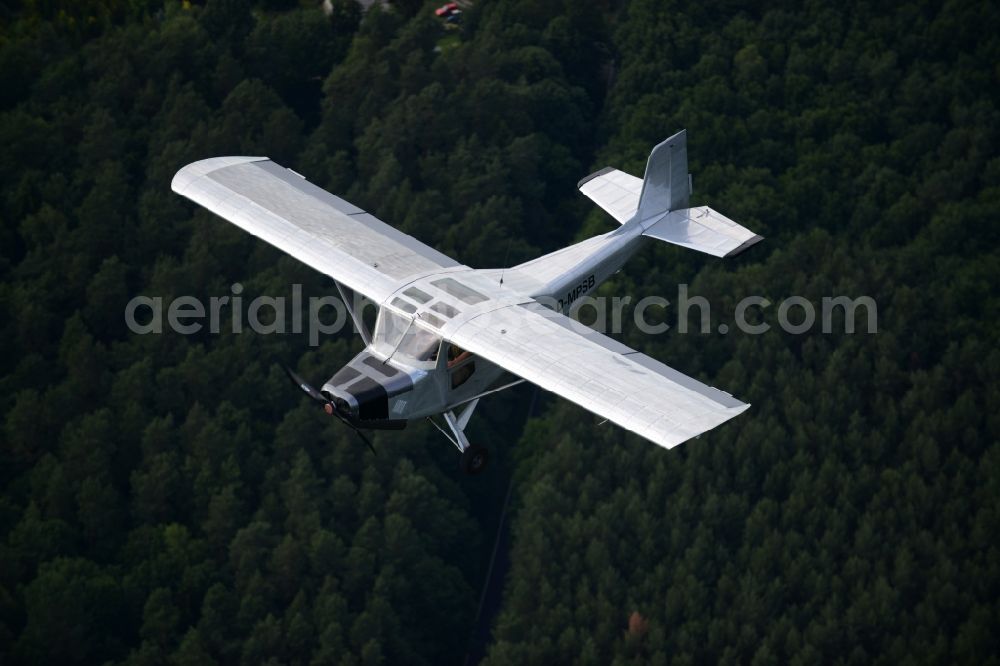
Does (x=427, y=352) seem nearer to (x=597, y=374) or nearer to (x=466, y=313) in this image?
(x=466, y=313)

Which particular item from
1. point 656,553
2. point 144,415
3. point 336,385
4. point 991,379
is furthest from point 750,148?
point 336,385

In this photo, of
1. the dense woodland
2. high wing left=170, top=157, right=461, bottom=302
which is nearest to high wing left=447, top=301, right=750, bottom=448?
high wing left=170, top=157, right=461, bottom=302

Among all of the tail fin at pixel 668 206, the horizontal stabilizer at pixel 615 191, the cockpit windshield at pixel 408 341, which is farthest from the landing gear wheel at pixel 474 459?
the horizontal stabilizer at pixel 615 191

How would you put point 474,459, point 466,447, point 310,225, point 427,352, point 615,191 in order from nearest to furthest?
point 427,352 < point 466,447 < point 474,459 < point 310,225 < point 615,191

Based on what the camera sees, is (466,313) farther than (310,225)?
No

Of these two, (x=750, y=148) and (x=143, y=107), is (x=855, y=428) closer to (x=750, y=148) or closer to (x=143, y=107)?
(x=750, y=148)

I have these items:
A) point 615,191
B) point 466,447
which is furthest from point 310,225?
point 615,191

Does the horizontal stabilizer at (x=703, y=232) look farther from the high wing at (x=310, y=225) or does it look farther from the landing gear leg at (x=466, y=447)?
the landing gear leg at (x=466, y=447)
